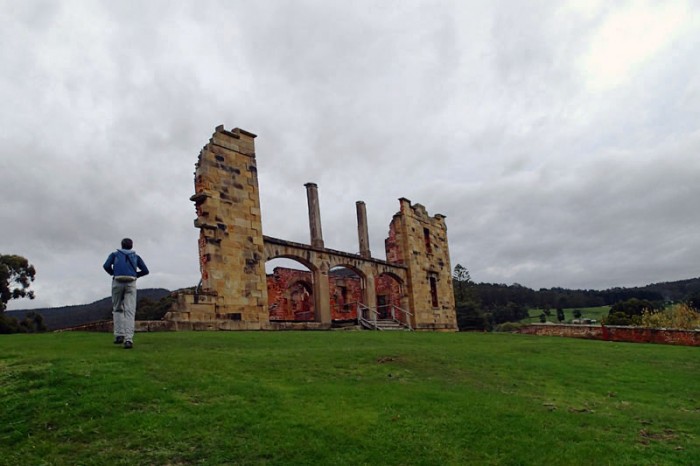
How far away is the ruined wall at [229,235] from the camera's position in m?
18.0

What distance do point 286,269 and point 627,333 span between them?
53.8ft

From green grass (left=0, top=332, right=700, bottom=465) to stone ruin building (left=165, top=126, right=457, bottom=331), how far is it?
803 cm

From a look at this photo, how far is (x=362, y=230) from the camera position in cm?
2802

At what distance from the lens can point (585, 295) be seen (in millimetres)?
96688

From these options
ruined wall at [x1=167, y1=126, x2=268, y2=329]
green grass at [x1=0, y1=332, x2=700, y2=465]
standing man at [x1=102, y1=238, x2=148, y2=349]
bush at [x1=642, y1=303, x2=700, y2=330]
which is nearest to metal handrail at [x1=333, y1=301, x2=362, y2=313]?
ruined wall at [x1=167, y1=126, x2=268, y2=329]

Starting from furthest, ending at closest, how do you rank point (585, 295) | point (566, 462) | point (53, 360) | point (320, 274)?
1. point (585, 295)
2. point (320, 274)
3. point (53, 360)
4. point (566, 462)

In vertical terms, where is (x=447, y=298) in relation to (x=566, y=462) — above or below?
above

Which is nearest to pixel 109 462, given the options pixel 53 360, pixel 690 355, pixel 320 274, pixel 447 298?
pixel 53 360

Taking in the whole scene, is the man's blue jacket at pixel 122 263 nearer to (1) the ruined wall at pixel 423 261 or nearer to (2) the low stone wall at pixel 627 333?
(2) the low stone wall at pixel 627 333

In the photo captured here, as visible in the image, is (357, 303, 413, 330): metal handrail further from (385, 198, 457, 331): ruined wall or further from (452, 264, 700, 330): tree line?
(452, 264, 700, 330): tree line

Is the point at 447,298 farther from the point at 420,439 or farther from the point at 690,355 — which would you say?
the point at 420,439

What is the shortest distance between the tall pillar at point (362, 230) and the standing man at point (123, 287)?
694 inches

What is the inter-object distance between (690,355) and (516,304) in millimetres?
68334

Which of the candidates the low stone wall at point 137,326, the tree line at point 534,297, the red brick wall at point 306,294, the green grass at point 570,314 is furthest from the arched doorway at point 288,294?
the green grass at point 570,314
